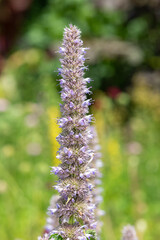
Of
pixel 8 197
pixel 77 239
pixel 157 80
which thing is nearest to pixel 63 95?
pixel 77 239

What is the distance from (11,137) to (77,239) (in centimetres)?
562

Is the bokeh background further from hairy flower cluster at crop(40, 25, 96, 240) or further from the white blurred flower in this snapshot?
hairy flower cluster at crop(40, 25, 96, 240)

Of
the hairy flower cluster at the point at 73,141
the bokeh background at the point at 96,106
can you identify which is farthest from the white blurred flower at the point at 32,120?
the hairy flower cluster at the point at 73,141

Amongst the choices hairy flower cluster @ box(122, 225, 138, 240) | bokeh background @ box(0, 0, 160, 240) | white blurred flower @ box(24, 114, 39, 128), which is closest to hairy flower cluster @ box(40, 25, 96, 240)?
hairy flower cluster @ box(122, 225, 138, 240)

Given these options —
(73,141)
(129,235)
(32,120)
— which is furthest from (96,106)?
(73,141)

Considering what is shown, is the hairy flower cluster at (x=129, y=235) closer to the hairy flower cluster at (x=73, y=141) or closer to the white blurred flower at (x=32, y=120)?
the hairy flower cluster at (x=73, y=141)

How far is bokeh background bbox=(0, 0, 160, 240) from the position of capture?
520 centimetres

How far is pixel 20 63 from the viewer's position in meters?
9.95

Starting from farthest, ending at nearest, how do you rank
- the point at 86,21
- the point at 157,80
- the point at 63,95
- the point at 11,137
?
the point at 86,21 < the point at 157,80 < the point at 11,137 < the point at 63,95

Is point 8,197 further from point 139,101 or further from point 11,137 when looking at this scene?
point 139,101

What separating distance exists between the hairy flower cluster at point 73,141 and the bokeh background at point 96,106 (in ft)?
8.01

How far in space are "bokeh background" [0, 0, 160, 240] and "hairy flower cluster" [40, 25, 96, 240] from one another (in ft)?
8.01

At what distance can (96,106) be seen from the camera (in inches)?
245

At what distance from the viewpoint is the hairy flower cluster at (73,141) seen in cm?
159
